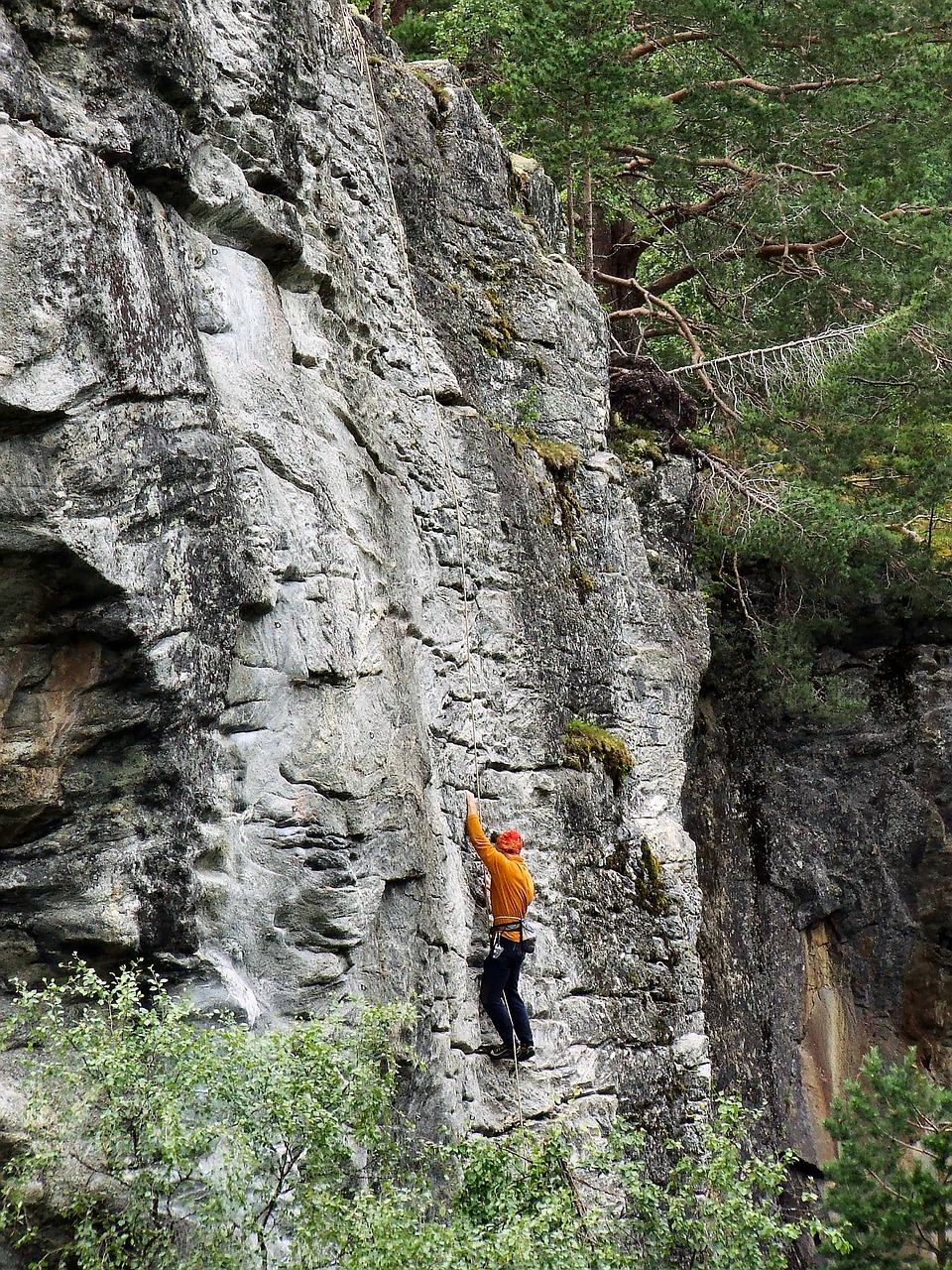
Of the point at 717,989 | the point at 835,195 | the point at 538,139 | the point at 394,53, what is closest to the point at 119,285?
the point at 394,53

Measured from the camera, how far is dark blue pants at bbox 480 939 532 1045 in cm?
953

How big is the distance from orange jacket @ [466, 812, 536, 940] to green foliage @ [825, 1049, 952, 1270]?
454cm

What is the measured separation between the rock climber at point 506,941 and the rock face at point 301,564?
187mm

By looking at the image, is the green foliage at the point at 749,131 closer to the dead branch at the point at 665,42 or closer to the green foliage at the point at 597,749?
the dead branch at the point at 665,42

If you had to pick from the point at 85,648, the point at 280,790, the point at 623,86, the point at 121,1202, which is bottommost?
the point at 121,1202

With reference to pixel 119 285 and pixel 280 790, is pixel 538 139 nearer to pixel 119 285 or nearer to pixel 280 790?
pixel 119 285

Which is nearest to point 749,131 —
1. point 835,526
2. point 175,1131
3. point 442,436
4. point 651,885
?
point 835,526

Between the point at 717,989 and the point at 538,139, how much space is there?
10.4 m

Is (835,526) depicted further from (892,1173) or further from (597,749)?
(892,1173)

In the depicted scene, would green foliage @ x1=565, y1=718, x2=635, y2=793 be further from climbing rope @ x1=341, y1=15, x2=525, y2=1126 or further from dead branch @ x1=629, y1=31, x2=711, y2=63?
dead branch @ x1=629, y1=31, x2=711, y2=63

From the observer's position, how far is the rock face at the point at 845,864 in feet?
54.2

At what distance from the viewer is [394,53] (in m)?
12.1

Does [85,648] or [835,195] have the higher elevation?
[835,195]

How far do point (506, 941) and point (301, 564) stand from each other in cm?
348
